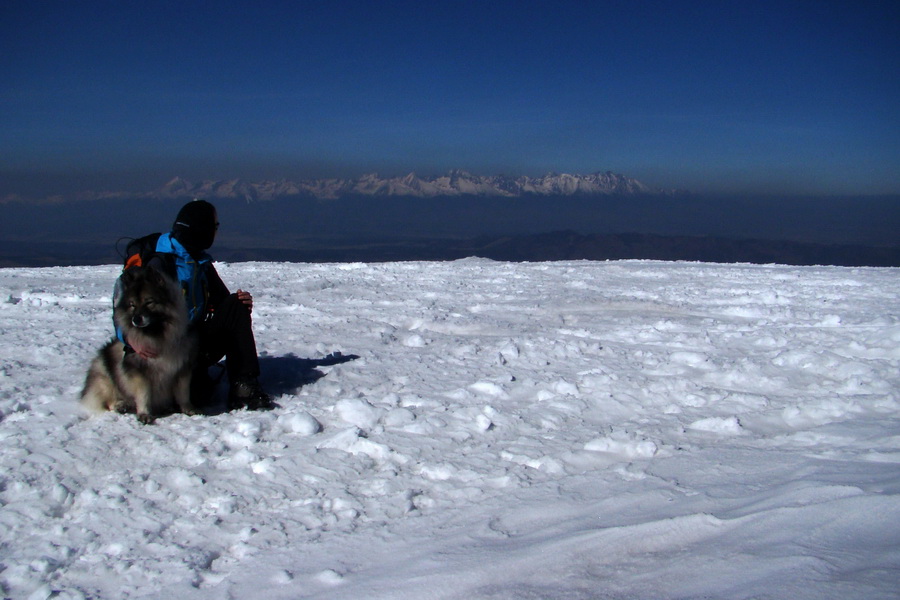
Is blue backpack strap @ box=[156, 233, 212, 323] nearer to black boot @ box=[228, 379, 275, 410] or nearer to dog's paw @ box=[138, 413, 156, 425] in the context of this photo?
black boot @ box=[228, 379, 275, 410]

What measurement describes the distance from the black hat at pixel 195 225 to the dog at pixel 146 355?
49 centimetres

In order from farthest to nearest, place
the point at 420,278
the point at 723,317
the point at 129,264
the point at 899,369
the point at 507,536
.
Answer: the point at 420,278 → the point at 723,317 → the point at 899,369 → the point at 129,264 → the point at 507,536

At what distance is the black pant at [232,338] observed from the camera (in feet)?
14.6

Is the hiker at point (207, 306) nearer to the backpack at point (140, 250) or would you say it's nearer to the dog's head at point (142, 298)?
the backpack at point (140, 250)

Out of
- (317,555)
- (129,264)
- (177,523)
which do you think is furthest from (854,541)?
(129,264)

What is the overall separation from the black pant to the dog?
0.39 metres

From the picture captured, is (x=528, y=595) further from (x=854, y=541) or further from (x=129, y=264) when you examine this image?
(x=129, y=264)

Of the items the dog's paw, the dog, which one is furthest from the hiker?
the dog's paw

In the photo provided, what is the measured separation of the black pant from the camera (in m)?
4.46

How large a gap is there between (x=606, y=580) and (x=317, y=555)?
48.6 inches

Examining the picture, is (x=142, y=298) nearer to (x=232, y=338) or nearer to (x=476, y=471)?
(x=232, y=338)

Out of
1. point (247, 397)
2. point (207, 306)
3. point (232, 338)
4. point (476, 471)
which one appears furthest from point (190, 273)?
point (476, 471)

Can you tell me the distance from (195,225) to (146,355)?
36.8 inches

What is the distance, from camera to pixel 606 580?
2.36 m
